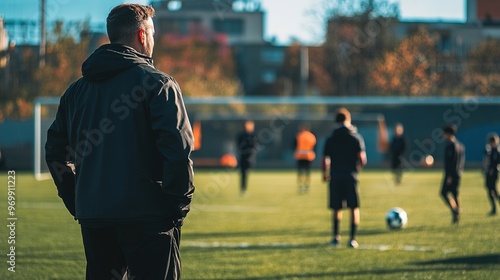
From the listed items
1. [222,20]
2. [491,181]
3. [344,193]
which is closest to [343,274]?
[344,193]

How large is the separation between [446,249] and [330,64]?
158 ft

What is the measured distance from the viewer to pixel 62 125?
5.07 meters

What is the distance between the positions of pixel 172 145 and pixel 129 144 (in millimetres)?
236

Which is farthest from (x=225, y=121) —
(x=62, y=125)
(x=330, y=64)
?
(x=62, y=125)

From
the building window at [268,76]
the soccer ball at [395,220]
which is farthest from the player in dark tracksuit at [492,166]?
the building window at [268,76]

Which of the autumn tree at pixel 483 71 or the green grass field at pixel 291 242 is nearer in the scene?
the green grass field at pixel 291 242

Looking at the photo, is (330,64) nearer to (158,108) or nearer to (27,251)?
(27,251)

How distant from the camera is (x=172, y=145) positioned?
14.9 feet

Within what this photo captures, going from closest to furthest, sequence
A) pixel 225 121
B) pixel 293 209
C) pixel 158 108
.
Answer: pixel 158 108 → pixel 293 209 → pixel 225 121

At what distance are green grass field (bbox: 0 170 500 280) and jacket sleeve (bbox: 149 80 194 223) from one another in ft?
17.1

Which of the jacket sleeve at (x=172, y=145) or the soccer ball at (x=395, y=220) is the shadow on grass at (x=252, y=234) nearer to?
the soccer ball at (x=395, y=220)

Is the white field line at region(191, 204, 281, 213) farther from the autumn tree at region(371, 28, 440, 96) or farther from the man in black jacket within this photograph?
the autumn tree at region(371, 28, 440, 96)

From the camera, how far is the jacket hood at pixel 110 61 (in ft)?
15.5

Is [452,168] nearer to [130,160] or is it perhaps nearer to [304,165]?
[304,165]
